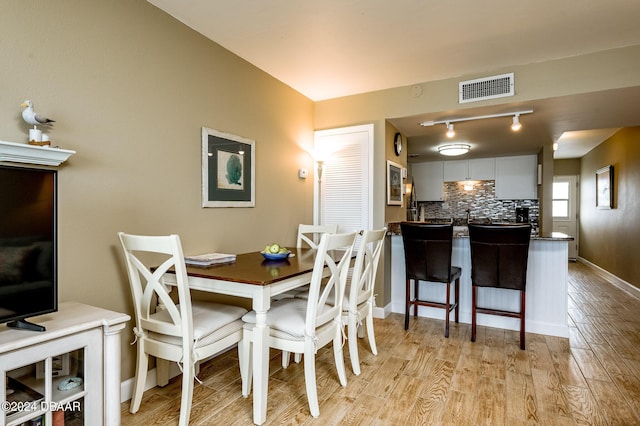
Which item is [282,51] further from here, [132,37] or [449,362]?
[449,362]

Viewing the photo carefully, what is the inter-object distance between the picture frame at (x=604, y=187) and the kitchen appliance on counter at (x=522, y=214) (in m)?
1.17

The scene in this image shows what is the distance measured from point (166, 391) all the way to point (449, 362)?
1.99 metres

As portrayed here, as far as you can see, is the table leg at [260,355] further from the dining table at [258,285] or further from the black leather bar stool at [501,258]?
the black leather bar stool at [501,258]

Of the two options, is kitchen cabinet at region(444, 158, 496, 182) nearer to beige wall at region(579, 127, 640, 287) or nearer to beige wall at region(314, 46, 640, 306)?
beige wall at region(579, 127, 640, 287)

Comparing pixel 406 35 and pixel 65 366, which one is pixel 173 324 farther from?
pixel 406 35

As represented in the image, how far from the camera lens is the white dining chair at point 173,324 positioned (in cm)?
171

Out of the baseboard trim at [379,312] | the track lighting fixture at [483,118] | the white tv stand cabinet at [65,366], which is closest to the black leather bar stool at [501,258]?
the baseboard trim at [379,312]

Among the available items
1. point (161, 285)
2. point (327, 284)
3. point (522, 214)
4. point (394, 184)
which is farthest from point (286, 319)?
point (522, 214)

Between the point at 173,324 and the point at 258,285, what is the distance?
52 cm

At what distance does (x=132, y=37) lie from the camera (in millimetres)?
2143

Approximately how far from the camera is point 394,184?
409 centimetres

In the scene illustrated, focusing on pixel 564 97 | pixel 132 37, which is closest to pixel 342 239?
pixel 132 37

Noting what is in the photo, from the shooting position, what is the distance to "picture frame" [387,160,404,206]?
388 centimetres

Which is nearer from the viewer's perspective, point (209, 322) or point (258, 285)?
point (258, 285)
